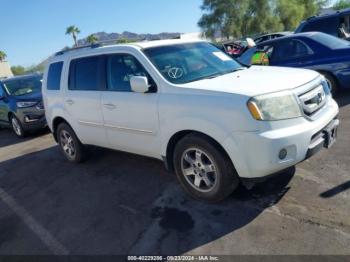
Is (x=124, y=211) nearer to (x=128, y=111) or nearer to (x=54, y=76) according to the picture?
(x=128, y=111)

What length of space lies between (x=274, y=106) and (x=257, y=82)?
1.53ft

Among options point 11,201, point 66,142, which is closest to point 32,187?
point 11,201

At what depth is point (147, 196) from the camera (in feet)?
15.1

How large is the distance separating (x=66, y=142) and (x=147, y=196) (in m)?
2.51

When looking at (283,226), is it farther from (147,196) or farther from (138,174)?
(138,174)

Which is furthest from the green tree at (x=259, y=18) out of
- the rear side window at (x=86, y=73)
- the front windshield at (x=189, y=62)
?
the front windshield at (x=189, y=62)

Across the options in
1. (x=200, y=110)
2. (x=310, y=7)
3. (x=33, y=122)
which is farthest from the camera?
(x=310, y=7)

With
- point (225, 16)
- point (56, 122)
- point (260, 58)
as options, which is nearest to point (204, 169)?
point (56, 122)

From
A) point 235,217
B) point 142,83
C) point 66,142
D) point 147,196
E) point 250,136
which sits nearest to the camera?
point 250,136

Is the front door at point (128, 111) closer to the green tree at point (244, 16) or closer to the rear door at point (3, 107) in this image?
the rear door at point (3, 107)

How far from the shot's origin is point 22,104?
31.0 feet

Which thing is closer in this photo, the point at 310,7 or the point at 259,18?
the point at 259,18

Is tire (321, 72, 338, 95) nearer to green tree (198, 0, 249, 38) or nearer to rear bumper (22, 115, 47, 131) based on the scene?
rear bumper (22, 115, 47, 131)

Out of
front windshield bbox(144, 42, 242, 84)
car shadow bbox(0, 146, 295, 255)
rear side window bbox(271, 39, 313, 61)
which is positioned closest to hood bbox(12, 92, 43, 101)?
car shadow bbox(0, 146, 295, 255)
